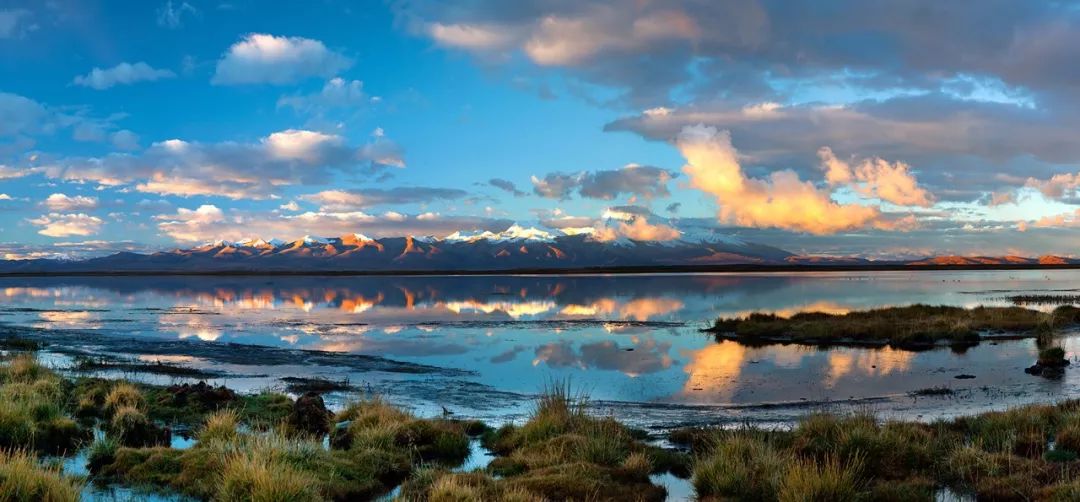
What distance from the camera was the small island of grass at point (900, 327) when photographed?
36.7 m

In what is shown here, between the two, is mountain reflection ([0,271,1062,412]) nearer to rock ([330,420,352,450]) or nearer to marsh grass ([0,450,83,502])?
rock ([330,420,352,450])

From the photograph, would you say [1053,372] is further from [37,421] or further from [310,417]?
[37,421]

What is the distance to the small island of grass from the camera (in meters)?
36.7

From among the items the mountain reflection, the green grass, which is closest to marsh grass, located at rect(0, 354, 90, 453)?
the green grass

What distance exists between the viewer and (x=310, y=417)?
54.5ft

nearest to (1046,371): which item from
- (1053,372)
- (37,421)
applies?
(1053,372)

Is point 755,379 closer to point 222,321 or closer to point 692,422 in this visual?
point 692,422

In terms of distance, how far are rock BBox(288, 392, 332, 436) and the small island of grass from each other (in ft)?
84.5

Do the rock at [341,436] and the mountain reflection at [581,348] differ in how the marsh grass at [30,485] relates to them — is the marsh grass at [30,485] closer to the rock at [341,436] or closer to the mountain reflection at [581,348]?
the rock at [341,436]

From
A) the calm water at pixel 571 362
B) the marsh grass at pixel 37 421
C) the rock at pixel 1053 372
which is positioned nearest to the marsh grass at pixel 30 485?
the marsh grass at pixel 37 421

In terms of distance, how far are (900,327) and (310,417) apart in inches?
1272

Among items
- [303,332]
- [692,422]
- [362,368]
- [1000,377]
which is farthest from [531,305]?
[692,422]

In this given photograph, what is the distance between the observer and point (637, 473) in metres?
12.4

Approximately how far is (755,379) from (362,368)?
14.3 metres
